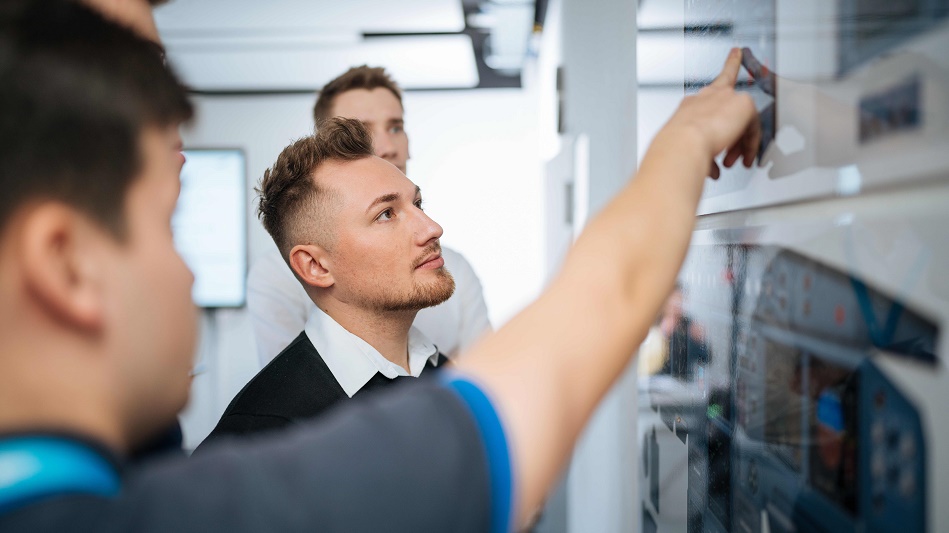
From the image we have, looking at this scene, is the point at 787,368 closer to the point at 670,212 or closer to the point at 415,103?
the point at 670,212

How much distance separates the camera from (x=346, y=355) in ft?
3.74

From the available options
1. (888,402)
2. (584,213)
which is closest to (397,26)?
(584,213)

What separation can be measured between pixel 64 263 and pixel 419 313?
131 cm

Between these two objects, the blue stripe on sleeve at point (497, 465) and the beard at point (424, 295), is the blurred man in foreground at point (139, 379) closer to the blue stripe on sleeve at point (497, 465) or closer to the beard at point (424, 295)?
the blue stripe on sleeve at point (497, 465)

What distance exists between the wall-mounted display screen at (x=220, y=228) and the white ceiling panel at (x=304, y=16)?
1.08 metres

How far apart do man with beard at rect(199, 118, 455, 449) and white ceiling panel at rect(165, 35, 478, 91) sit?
2.28m

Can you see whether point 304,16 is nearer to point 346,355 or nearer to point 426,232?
point 426,232

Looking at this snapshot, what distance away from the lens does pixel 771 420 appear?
580mm

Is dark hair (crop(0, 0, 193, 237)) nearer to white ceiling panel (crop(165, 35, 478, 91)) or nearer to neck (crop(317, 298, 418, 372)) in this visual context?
neck (crop(317, 298, 418, 372))

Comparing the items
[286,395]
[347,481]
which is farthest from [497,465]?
[286,395]

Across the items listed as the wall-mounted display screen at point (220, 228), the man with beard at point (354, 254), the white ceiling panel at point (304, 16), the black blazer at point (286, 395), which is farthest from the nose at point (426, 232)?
the wall-mounted display screen at point (220, 228)

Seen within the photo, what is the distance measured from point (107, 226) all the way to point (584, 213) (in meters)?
1.37

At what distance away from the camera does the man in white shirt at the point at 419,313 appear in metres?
1.55

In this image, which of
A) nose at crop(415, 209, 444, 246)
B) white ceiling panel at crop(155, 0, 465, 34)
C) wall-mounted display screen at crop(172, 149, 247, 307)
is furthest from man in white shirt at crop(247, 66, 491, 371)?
wall-mounted display screen at crop(172, 149, 247, 307)
